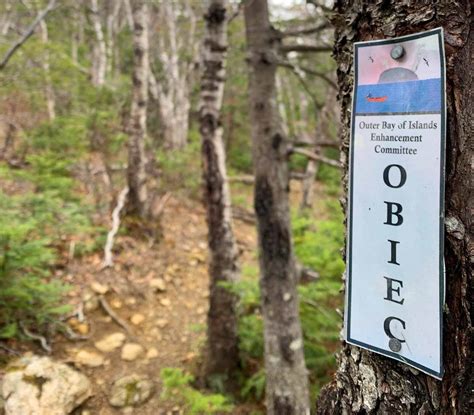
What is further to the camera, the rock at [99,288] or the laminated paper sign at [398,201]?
the rock at [99,288]

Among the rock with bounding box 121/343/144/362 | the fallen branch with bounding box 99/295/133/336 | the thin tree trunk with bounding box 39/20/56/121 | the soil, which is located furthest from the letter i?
the thin tree trunk with bounding box 39/20/56/121

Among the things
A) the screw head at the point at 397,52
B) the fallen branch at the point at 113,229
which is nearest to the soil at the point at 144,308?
the fallen branch at the point at 113,229

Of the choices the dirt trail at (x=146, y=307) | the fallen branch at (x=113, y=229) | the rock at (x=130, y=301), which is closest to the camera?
the dirt trail at (x=146, y=307)

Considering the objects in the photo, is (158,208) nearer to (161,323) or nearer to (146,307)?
(146,307)

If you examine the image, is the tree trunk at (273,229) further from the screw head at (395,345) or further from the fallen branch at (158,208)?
the fallen branch at (158,208)

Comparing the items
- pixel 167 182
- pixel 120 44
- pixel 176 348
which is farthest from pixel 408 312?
pixel 120 44

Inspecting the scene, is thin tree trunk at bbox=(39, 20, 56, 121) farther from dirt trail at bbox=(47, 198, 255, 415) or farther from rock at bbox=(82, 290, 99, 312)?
rock at bbox=(82, 290, 99, 312)

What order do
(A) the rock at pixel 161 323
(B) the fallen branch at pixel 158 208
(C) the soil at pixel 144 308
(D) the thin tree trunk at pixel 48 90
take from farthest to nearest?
(D) the thin tree trunk at pixel 48 90 → (B) the fallen branch at pixel 158 208 → (A) the rock at pixel 161 323 → (C) the soil at pixel 144 308

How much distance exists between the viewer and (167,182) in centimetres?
877

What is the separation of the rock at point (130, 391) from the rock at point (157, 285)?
191 cm

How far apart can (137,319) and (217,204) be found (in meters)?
2.22

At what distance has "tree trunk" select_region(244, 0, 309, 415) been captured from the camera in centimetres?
307

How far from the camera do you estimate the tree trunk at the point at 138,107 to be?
6703 millimetres

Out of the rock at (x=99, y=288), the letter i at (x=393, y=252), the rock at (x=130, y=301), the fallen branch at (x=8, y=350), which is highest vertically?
the letter i at (x=393, y=252)
